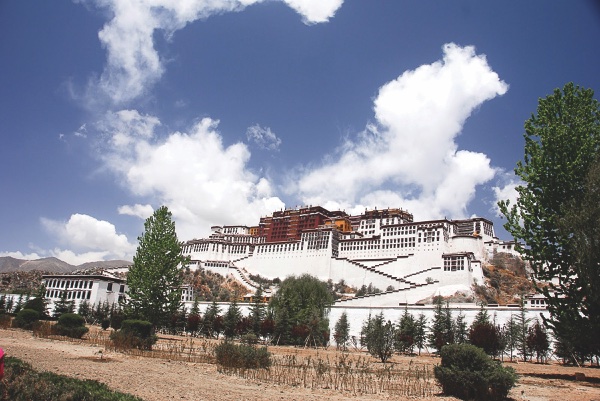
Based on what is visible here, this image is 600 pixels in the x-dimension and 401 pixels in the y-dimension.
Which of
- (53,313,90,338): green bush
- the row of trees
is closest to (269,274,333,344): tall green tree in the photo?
the row of trees

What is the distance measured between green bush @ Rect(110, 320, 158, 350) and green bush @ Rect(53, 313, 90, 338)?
5.26 metres

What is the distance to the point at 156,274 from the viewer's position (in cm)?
3328

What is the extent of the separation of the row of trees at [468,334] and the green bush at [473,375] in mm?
21476

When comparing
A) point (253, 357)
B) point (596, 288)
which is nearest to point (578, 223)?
point (596, 288)

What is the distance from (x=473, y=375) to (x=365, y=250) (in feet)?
289

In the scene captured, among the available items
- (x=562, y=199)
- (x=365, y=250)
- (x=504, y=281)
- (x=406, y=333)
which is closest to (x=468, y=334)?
(x=406, y=333)

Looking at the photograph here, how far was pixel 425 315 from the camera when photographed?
4875 centimetres

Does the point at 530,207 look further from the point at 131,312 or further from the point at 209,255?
the point at 209,255

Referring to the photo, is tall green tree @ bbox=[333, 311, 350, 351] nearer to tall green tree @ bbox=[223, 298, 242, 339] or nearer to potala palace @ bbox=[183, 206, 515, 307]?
potala palace @ bbox=[183, 206, 515, 307]

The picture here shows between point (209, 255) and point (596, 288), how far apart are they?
10242cm

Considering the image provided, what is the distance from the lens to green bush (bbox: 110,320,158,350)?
76.1ft

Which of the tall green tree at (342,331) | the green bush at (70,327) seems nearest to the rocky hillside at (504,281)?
the tall green tree at (342,331)

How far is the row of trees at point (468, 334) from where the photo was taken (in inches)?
1427

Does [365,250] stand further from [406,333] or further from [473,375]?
[473,375]
